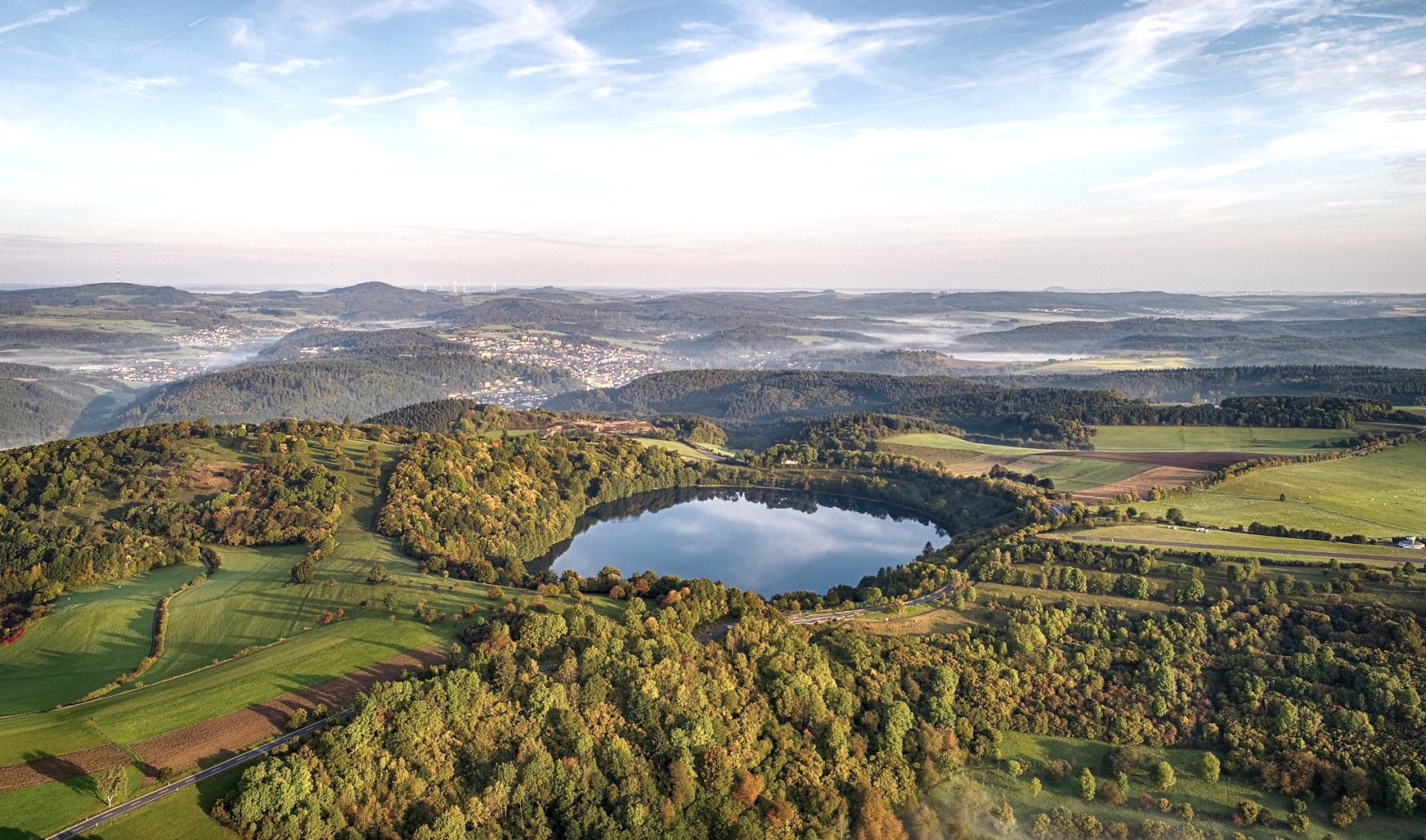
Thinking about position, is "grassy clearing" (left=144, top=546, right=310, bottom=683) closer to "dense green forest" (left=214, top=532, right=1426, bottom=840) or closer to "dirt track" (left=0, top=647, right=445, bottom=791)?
"dirt track" (left=0, top=647, right=445, bottom=791)

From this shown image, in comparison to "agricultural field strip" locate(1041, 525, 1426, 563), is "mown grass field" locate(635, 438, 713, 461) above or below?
below

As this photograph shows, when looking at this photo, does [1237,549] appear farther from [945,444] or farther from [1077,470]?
[945,444]

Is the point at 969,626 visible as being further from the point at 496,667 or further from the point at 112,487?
the point at 112,487

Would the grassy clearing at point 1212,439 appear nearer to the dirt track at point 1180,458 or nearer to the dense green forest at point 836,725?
the dirt track at point 1180,458

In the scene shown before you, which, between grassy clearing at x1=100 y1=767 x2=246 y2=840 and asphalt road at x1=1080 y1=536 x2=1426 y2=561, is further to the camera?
asphalt road at x1=1080 y1=536 x2=1426 y2=561

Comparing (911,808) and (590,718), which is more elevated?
(590,718)

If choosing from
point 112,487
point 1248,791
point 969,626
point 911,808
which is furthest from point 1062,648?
point 112,487

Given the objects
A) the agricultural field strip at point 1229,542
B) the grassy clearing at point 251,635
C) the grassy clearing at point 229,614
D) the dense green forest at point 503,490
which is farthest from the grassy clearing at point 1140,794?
the grassy clearing at point 229,614

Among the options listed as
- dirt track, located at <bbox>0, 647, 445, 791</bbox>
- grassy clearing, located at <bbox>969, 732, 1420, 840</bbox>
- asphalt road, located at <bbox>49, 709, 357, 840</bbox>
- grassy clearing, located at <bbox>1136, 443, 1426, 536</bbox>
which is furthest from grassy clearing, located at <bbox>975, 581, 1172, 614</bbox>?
asphalt road, located at <bbox>49, 709, 357, 840</bbox>
